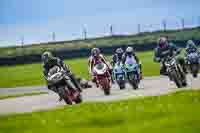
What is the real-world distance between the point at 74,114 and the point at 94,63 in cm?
1379

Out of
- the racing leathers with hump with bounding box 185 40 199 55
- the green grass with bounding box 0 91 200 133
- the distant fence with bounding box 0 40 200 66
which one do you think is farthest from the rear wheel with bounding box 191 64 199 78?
the distant fence with bounding box 0 40 200 66

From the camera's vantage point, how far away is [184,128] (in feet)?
39.3

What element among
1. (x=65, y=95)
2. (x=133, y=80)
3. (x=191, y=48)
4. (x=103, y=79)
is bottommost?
(x=133, y=80)

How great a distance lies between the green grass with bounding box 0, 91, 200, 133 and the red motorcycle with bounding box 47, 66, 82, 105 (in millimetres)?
4893

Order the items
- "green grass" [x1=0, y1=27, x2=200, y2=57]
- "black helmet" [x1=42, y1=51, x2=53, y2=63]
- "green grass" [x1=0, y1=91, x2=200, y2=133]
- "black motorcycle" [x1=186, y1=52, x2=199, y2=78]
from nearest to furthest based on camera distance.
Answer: "green grass" [x1=0, y1=91, x2=200, y2=133] < "black helmet" [x1=42, y1=51, x2=53, y2=63] < "black motorcycle" [x1=186, y1=52, x2=199, y2=78] < "green grass" [x1=0, y1=27, x2=200, y2=57]

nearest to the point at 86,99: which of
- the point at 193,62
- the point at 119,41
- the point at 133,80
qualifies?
the point at 133,80

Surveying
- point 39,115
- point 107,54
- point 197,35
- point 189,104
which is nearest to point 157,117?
point 189,104

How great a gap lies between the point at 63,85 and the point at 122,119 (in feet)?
29.8

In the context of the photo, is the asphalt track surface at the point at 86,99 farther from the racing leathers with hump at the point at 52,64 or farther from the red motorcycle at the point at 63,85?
the racing leathers with hump at the point at 52,64

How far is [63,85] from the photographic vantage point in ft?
76.8

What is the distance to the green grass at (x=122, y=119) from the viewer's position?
12.6 meters

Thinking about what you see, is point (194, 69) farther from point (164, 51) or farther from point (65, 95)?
point (65, 95)

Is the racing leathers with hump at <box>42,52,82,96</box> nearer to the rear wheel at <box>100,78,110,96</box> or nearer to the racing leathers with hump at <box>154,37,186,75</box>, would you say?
the rear wheel at <box>100,78,110,96</box>

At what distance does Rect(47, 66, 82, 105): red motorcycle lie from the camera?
23.3 metres
